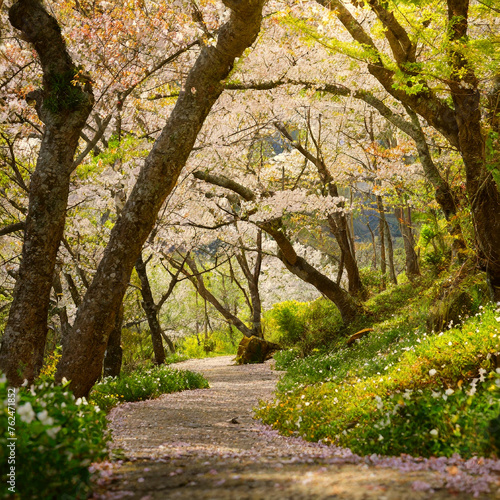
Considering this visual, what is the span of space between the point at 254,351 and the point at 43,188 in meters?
13.5

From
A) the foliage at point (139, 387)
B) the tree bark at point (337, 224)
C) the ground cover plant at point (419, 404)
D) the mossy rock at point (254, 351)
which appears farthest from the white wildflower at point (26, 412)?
the mossy rock at point (254, 351)

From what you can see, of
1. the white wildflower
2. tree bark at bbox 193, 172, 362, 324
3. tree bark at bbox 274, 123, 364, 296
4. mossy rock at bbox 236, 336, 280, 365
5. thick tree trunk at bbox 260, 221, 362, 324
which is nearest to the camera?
the white wildflower

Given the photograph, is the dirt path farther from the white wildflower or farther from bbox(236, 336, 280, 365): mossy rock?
bbox(236, 336, 280, 365): mossy rock

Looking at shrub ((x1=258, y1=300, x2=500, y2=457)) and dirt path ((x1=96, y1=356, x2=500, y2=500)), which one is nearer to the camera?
dirt path ((x1=96, y1=356, x2=500, y2=500))

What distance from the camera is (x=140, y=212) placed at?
5254mm

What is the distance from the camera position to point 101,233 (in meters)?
13.1

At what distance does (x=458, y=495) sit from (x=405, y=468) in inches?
24.7

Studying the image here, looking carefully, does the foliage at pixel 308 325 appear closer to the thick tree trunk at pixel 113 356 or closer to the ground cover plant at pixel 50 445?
the thick tree trunk at pixel 113 356

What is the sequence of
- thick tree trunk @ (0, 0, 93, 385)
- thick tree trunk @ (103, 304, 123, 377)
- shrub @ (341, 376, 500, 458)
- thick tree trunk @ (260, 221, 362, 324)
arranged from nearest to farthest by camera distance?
shrub @ (341, 376, 500, 458) < thick tree trunk @ (0, 0, 93, 385) < thick tree trunk @ (103, 304, 123, 377) < thick tree trunk @ (260, 221, 362, 324)

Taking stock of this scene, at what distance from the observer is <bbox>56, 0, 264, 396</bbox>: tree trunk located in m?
5.16

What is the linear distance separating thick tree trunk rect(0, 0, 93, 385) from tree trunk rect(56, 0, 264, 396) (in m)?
0.48

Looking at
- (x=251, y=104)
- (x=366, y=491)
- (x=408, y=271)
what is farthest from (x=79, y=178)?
(x=408, y=271)

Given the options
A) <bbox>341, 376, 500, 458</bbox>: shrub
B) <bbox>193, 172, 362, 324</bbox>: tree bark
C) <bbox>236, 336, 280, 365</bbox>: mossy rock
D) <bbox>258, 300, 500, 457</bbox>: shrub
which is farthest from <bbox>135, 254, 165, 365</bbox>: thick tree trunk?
<bbox>341, 376, 500, 458</bbox>: shrub

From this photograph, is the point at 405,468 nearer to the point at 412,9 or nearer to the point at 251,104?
the point at 412,9
